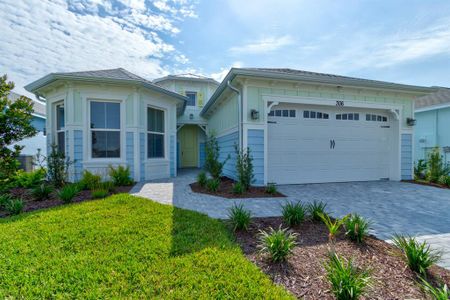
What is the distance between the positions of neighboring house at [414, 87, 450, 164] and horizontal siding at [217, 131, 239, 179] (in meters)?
9.64

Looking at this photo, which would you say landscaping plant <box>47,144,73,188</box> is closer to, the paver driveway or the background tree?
the background tree

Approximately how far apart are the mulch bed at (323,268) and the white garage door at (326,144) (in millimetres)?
4400

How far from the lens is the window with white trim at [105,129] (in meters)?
7.19

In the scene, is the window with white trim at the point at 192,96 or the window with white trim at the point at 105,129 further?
the window with white trim at the point at 192,96

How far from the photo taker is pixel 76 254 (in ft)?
8.30

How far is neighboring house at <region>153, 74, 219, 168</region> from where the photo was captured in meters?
14.1

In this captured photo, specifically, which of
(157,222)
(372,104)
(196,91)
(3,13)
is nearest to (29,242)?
(157,222)

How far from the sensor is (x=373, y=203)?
5.05m

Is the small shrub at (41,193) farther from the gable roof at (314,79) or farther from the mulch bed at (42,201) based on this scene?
the gable roof at (314,79)

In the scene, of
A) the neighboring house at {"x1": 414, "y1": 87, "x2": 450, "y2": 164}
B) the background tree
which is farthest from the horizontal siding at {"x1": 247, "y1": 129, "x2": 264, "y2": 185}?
the neighboring house at {"x1": 414, "y1": 87, "x2": 450, "y2": 164}

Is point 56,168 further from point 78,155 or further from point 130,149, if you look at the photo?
point 130,149

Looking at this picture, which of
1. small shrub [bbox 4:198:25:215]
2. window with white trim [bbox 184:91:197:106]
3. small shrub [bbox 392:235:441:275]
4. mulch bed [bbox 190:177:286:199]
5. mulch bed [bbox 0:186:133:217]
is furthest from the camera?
window with white trim [bbox 184:91:197:106]

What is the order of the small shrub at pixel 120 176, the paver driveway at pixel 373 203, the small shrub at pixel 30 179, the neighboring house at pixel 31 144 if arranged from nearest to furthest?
the paver driveway at pixel 373 203
the small shrub at pixel 30 179
the small shrub at pixel 120 176
the neighboring house at pixel 31 144

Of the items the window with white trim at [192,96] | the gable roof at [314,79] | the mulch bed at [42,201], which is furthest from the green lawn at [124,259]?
the window with white trim at [192,96]
